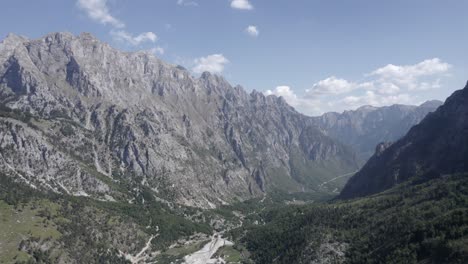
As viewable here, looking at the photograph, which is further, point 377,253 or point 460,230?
point 377,253

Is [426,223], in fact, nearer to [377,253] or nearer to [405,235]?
[405,235]

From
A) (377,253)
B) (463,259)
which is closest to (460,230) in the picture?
(463,259)

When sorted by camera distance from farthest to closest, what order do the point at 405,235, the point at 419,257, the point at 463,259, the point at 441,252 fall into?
the point at 405,235 → the point at 419,257 → the point at 441,252 → the point at 463,259

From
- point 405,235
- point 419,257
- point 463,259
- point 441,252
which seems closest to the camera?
point 463,259

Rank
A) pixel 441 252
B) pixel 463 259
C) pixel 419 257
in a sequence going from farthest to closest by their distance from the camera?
1. pixel 419 257
2. pixel 441 252
3. pixel 463 259

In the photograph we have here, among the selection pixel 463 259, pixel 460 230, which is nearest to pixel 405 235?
pixel 460 230

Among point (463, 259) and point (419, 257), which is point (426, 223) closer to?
point (419, 257)

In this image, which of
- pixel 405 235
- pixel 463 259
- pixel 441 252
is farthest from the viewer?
pixel 405 235

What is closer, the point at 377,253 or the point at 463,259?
the point at 463,259
